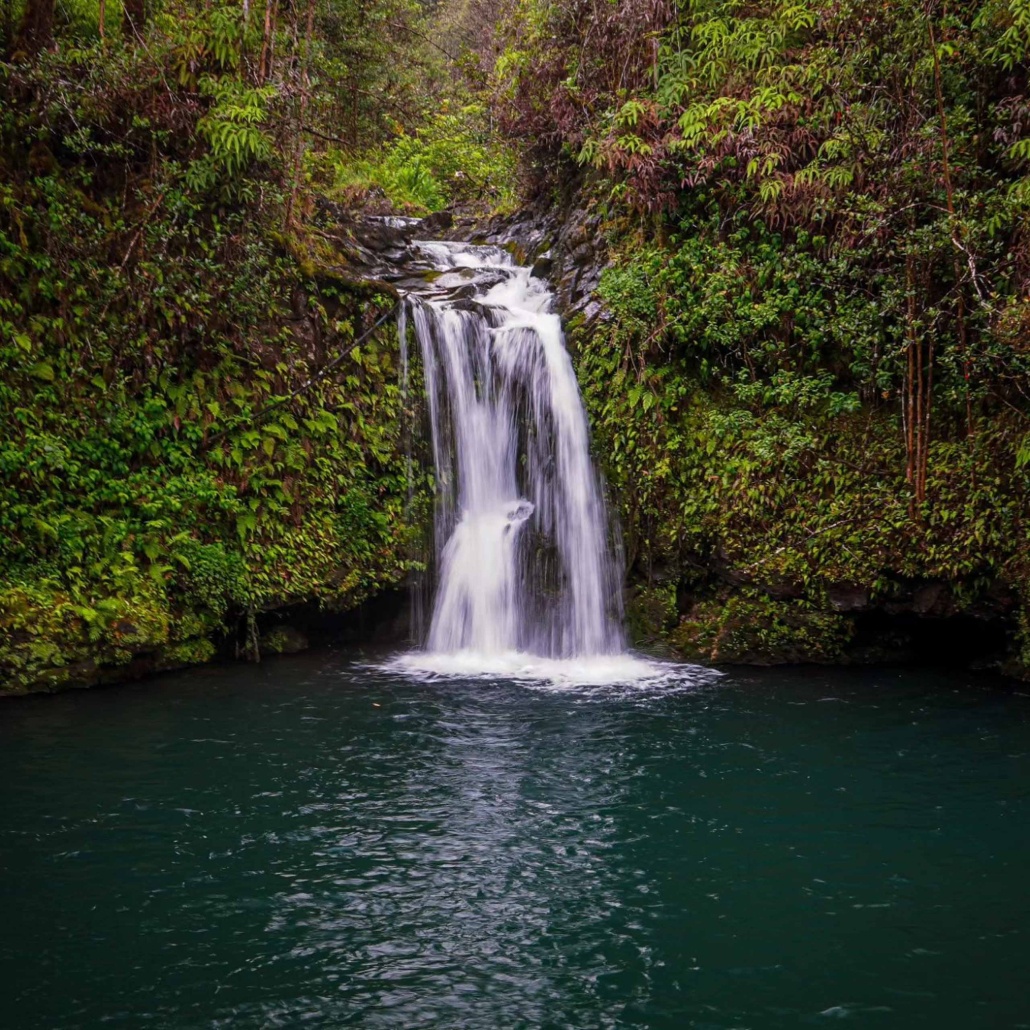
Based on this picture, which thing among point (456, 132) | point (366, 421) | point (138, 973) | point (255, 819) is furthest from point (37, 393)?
point (456, 132)

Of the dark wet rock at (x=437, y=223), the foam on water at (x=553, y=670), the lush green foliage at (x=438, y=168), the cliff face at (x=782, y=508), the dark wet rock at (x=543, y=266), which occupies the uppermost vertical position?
the lush green foliage at (x=438, y=168)

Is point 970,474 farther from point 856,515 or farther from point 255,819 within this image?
point 255,819

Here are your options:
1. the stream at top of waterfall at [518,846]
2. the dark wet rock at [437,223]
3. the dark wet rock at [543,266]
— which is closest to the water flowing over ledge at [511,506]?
the stream at top of waterfall at [518,846]

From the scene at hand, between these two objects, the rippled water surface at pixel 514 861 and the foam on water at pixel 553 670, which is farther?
the foam on water at pixel 553 670

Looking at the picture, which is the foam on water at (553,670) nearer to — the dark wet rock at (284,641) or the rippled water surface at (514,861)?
the rippled water surface at (514,861)

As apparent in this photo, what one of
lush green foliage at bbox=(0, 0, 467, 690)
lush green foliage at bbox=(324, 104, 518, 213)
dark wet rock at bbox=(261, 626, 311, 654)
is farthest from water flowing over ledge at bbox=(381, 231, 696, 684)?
lush green foliage at bbox=(324, 104, 518, 213)

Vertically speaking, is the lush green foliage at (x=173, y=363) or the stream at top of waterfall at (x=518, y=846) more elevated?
the lush green foliage at (x=173, y=363)

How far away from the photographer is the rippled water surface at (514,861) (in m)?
4.18

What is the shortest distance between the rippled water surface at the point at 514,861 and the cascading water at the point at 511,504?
6.27 ft

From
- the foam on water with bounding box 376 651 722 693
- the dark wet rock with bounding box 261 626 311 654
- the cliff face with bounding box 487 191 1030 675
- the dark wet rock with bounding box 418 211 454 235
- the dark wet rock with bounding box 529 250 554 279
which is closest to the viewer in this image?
the cliff face with bounding box 487 191 1030 675

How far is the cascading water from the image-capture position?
10.6 m

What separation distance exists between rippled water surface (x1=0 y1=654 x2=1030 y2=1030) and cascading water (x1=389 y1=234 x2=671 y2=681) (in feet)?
6.27

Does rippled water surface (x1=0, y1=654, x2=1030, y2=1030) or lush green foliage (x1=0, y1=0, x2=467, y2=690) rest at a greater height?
lush green foliage (x1=0, y1=0, x2=467, y2=690)

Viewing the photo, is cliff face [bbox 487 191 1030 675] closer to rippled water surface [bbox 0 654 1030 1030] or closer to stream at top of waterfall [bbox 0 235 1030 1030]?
stream at top of waterfall [bbox 0 235 1030 1030]
